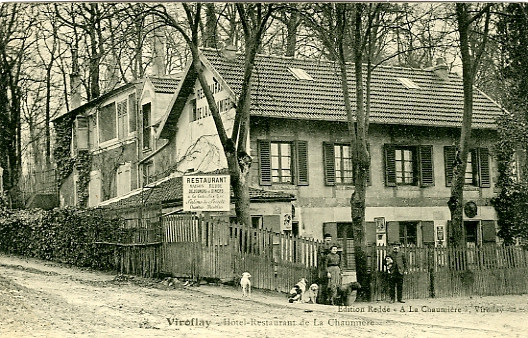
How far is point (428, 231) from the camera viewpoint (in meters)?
17.8

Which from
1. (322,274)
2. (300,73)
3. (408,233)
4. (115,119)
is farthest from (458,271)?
(115,119)

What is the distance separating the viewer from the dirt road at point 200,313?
43.0ft

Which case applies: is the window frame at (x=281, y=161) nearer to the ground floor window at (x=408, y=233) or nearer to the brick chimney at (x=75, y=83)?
the ground floor window at (x=408, y=233)

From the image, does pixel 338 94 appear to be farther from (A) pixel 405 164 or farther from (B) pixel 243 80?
(A) pixel 405 164

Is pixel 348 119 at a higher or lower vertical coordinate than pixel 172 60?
lower

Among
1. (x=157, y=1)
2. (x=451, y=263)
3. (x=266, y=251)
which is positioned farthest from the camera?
(x=451, y=263)

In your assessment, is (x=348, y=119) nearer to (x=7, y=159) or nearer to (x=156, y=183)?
(x=156, y=183)

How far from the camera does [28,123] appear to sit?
15641 millimetres

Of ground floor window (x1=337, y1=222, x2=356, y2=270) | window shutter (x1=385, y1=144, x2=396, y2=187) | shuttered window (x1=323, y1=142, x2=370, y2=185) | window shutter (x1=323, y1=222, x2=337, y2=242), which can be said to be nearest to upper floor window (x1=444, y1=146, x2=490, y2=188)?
window shutter (x1=385, y1=144, x2=396, y2=187)

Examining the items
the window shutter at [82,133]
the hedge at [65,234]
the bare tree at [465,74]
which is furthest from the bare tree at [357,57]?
the hedge at [65,234]

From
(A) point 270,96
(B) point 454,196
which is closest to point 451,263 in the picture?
(B) point 454,196

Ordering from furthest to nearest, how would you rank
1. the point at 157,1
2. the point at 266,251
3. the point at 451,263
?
the point at 451,263 < the point at 266,251 < the point at 157,1

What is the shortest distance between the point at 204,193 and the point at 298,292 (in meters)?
2.67

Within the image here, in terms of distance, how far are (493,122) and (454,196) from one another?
6.10ft
